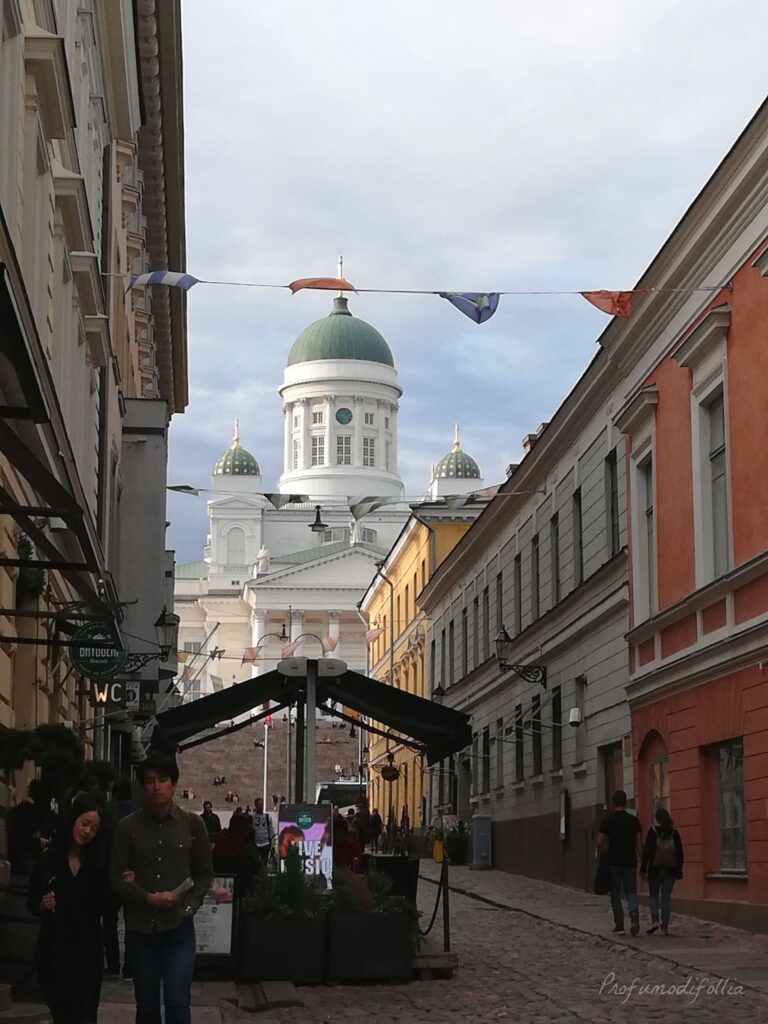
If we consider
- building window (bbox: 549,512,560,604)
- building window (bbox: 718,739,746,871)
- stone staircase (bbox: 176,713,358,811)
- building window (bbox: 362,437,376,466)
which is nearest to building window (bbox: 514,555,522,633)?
building window (bbox: 549,512,560,604)

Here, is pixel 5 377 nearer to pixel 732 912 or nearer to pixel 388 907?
pixel 388 907

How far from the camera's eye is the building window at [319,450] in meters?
131

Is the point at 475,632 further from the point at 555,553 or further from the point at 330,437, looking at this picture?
the point at 330,437

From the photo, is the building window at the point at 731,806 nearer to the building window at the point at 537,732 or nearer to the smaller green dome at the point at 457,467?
the building window at the point at 537,732

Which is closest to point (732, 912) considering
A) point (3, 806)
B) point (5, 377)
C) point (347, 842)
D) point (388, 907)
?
point (347, 842)

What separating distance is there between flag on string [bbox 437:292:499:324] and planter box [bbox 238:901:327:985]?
293 inches

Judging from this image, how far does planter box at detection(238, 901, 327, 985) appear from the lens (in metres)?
14.0

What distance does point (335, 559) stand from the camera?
114375 millimetres

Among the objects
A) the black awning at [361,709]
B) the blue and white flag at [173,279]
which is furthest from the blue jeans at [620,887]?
the blue and white flag at [173,279]

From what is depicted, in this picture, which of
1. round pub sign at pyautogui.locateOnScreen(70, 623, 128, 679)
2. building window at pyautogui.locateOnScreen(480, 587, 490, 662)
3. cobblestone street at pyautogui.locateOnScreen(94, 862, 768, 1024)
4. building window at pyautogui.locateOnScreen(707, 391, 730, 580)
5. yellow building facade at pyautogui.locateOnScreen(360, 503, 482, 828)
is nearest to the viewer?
cobblestone street at pyautogui.locateOnScreen(94, 862, 768, 1024)

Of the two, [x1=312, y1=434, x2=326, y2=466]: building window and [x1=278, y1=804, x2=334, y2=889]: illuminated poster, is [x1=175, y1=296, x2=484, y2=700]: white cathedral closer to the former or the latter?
[x1=312, y1=434, x2=326, y2=466]: building window

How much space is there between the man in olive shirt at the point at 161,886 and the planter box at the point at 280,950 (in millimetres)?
5562

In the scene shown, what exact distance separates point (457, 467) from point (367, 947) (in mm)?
107317

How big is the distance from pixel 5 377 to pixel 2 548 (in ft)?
6.15
